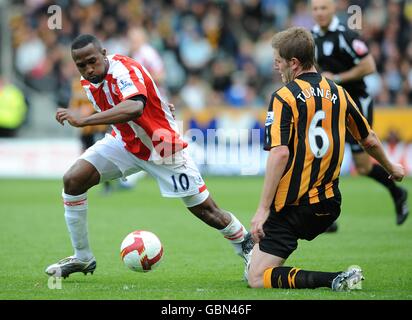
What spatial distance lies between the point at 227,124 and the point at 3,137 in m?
5.69

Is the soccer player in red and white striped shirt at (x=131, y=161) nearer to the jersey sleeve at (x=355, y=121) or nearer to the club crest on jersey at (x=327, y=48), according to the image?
the jersey sleeve at (x=355, y=121)

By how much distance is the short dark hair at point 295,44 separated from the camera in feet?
20.1

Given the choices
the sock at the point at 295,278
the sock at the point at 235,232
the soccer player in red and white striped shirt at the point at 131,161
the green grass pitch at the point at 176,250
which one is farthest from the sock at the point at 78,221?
the sock at the point at 295,278

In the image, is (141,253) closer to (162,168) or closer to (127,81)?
(162,168)

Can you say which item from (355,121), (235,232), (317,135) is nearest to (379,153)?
(355,121)

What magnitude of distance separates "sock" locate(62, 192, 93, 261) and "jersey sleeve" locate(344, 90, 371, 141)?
2310mm

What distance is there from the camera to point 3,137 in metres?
20.8

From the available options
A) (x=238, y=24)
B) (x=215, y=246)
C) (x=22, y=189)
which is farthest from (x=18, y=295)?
(x=238, y=24)

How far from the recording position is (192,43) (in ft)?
72.4

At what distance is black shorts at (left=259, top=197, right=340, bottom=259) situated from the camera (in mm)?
6355

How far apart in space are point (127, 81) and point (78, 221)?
1296 mm

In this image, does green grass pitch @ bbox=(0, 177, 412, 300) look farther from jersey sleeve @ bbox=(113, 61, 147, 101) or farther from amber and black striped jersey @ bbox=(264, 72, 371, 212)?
jersey sleeve @ bbox=(113, 61, 147, 101)

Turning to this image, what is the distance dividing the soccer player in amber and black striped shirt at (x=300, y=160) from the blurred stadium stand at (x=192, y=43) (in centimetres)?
1380

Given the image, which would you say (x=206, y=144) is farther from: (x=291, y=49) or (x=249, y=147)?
(x=291, y=49)
